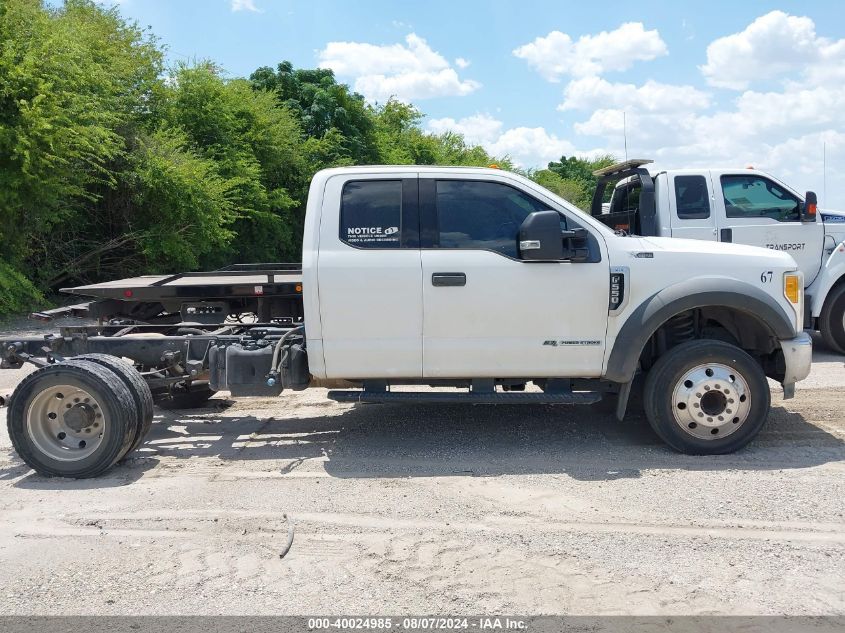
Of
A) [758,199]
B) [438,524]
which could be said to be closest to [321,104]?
[758,199]

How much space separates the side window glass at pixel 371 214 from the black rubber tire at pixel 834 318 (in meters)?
6.47

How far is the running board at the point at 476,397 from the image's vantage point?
5367mm

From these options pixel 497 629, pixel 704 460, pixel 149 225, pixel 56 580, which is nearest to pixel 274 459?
pixel 56 580

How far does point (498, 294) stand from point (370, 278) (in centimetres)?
96

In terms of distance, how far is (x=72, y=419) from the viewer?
527cm

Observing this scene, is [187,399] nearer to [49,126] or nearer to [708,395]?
[708,395]

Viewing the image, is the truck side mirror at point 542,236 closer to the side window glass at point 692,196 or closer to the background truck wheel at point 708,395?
the background truck wheel at point 708,395

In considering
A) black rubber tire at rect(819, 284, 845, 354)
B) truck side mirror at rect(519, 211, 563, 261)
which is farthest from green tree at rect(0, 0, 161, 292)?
black rubber tire at rect(819, 284, 845, 354)

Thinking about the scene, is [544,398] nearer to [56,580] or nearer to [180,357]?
[180,357]

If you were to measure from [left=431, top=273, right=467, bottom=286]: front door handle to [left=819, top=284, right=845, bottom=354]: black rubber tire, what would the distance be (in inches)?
241

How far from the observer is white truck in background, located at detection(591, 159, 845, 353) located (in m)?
8.84

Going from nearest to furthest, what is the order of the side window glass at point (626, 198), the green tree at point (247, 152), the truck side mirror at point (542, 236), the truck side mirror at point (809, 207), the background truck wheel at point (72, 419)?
1. the truck side mirror at point (542, 236)
2. the background truck wheel at point (72, 419)
3. the truck side mirror at point (809, 207)
4. the side window glass at point (626, 198)
5. the green tree at point (247, 152)

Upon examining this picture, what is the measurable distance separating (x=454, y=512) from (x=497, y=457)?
3.76ft

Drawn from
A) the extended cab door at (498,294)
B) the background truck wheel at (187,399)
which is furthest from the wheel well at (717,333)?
the background truck wheel at (187,399)
